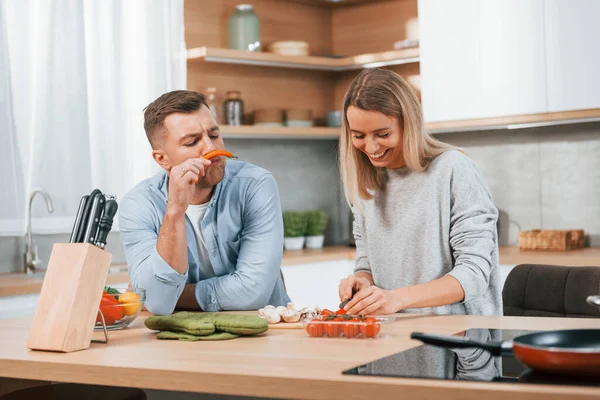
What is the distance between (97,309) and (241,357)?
386 millimetres

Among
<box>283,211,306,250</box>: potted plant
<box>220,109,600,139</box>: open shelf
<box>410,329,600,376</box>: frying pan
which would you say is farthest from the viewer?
<box>283,211,306,250</box>: potted plant

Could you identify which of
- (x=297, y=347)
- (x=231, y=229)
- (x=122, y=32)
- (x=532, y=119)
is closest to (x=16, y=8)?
(x=122, y=32)

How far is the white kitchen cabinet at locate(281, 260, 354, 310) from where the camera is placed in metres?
4.50

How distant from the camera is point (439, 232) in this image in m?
2.44

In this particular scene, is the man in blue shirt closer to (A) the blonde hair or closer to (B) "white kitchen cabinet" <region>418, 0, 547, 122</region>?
(A) the blonde hair

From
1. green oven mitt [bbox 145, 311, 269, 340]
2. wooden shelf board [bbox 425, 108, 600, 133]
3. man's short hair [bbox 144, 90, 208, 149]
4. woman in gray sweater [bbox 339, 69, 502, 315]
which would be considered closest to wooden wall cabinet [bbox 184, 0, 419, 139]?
wooden shelf board [bbox 425, 108, 600, 133]

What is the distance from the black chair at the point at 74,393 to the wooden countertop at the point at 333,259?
5.02 ft

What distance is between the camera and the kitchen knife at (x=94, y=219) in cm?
188

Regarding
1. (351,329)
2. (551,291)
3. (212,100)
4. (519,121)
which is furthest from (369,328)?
(212,100)

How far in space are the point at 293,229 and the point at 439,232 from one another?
2.57 meters

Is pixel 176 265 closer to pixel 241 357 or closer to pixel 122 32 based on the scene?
pixel 241 357

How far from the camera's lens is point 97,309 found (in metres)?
1.87

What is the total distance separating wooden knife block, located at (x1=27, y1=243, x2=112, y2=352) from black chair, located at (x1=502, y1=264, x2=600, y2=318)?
1.21 meters

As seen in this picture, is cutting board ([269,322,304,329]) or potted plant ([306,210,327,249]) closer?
cutting board ([269,322,304,329])
